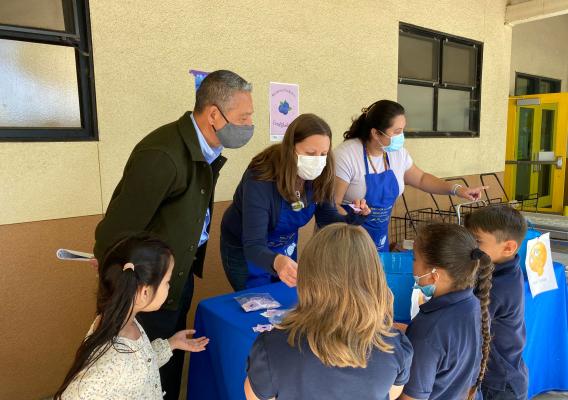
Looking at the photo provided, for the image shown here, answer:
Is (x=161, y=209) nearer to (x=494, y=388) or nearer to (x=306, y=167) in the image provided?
(x=306, y=167)

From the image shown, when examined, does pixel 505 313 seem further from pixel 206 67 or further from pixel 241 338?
pixel 206 67

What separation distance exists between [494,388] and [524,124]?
6.00 meters

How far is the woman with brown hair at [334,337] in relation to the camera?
101 cm

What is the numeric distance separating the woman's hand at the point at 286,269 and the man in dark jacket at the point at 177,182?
319mm

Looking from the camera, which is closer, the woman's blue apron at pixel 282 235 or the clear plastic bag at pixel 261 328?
the clear plastic bag at pixel 261 328

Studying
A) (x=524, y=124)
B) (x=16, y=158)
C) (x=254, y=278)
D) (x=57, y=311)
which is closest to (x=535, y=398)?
(x=254, y=278)

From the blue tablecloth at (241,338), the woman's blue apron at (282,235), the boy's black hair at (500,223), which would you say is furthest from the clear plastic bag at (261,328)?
the boy's black hair at (500,223)

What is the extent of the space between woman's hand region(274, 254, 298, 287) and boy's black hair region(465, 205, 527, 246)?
32.6 inches

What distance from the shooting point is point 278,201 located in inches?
74.0

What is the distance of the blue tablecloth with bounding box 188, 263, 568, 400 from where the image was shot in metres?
1.47

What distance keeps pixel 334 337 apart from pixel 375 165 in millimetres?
1593

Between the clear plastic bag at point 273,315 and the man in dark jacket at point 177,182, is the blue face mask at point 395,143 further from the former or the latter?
the clear plastic bag at point 273,315

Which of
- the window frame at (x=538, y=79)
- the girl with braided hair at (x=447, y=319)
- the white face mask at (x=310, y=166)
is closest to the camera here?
the girl with braided hair at (x=447, y=319)

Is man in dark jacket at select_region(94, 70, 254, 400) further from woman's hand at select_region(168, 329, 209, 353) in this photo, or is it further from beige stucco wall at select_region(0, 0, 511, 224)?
beige stucco wall at select_region(0, 0, 511, 224)
